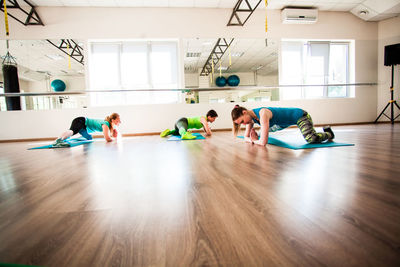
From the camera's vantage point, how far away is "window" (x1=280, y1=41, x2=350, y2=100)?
5.55 meters

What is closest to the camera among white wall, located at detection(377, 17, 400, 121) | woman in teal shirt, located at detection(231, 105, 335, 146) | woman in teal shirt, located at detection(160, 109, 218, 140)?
woman in teal shirt, located at detection(231, 105, 335, 146)

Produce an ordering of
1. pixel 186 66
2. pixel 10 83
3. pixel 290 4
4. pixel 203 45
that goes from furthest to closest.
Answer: pixel 186 66 → pixel 203 45 → pixel 290 4 → pixel 10 83

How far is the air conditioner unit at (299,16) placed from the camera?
16.7 ft

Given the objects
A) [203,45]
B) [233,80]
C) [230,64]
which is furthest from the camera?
[230,64]

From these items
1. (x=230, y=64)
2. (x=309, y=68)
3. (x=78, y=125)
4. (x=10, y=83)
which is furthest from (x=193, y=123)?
(x=230, y=64)

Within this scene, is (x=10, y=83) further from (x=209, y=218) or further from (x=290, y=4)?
(x=290, y=4)

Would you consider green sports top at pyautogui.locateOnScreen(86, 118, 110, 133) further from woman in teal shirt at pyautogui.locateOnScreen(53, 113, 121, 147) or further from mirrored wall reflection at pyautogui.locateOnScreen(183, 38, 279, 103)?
mirrored wall reflection at pyautogui.locateOnScreen(183, 38, 279, 103)

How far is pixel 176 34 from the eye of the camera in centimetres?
504

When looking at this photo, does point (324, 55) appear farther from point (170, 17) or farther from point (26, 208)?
point (26, 208)

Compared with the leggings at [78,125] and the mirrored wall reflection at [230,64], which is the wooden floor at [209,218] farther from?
the mirrored wall reflection at [230,64]

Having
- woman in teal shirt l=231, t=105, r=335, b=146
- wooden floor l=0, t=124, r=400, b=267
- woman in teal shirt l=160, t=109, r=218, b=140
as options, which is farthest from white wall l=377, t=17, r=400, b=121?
wooden floor l=0, t=124, r=400, b=267

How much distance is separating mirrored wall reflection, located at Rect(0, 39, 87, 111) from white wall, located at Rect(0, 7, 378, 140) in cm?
50

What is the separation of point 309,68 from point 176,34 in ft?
12.5

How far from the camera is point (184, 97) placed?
16.8 feet
